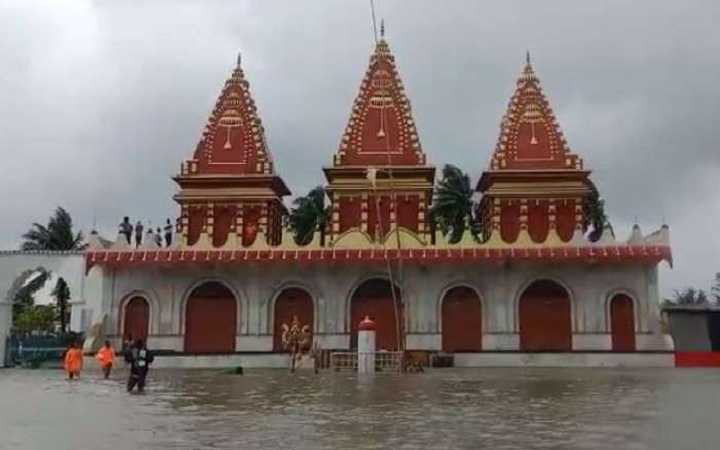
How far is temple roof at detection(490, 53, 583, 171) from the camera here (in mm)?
39875

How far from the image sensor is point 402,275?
3597 cm

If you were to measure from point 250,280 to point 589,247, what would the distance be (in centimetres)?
1445

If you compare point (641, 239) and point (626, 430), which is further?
point (641, 239)

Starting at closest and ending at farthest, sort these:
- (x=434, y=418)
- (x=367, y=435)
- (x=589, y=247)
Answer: (x=367, y=435)
(x=434, y=418)
(x=589, y=247)

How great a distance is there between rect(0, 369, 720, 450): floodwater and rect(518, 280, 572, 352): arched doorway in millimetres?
13676

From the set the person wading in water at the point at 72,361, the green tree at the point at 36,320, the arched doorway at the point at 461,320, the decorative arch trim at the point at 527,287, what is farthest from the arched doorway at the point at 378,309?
the green tree at the point at 36,320

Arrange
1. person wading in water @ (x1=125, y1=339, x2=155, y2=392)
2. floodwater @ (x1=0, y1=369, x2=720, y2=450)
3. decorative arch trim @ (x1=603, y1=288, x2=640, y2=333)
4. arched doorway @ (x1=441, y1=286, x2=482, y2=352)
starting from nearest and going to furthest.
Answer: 1. floodwater @ (x1=0, y1=369, x2=720, y2=450)
2. person wading in water @ (x1=125, y1=339, x2=155, y2=392)
3. decorative arch trim @ (x1=603, y1=288, x2=640, y2=333)
4. arched doorway @ (x1=441, y1=286, x2=482, y2=352)

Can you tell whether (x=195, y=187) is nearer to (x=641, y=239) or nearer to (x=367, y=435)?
(x=641, y=239)

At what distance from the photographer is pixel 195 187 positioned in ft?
134

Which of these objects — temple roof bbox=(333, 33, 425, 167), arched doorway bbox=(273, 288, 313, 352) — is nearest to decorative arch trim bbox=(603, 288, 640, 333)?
temple roof bbox=(333, 33, 425, 167)

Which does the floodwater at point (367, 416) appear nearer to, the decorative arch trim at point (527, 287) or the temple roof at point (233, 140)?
the decorative arch trim at point (527, 287)

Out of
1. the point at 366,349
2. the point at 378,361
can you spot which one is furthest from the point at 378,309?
the point at 366,349

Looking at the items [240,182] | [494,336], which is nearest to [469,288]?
[494,336]

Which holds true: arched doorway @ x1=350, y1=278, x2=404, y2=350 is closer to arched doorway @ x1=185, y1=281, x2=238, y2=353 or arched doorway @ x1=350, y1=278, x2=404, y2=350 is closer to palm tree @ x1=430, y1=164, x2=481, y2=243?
arched doorway @ x1=185, y1=281, x2=238, y2=353
